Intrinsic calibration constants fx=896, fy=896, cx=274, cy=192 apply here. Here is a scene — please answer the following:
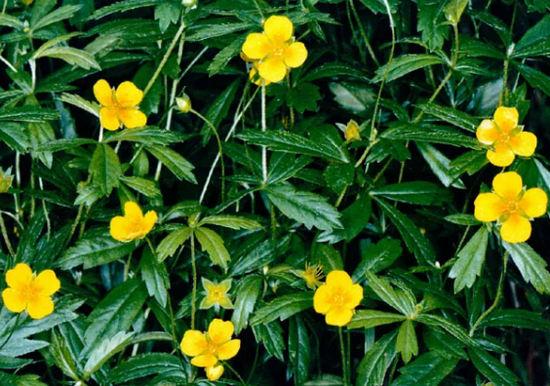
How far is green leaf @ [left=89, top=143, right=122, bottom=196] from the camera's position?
152cm

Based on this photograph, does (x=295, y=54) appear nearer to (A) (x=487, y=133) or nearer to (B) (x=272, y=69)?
(B) (x=272, y=69)

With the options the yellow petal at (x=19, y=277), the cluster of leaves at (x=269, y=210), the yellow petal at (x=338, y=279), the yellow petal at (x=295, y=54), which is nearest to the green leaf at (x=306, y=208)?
the cluster of leaves at (x=269, y=210)

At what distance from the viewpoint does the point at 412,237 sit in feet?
5.13

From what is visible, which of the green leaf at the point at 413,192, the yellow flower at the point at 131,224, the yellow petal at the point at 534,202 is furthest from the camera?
the green leaf at the point at 413,192

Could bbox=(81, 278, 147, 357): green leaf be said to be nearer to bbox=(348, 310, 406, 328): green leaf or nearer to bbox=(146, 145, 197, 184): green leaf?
bbox=(146, 145, 197, 184): green leaf

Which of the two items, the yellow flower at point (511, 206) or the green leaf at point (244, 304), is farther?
Answer: the green leaf at point (244, 304)

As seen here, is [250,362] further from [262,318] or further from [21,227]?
[21,227]

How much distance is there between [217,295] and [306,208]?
0.68 ft

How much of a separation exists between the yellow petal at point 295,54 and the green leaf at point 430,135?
21 centimetres

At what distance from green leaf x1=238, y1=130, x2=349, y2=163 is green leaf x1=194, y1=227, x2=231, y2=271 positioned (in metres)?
0.17

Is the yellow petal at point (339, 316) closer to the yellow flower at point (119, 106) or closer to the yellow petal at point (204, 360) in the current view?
the yellow petal at point (204, 360)

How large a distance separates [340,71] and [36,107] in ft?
1.85

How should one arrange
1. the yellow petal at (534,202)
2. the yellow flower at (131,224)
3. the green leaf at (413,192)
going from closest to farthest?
the yellow petal at (534,202) < the yellow flower at (131,224) < the green leaf at (413,192)

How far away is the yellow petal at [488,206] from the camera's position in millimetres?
1393
